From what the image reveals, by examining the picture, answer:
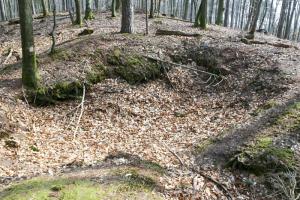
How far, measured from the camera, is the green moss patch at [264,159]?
23.5 ft

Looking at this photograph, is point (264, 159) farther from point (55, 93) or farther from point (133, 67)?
point (55, 93)

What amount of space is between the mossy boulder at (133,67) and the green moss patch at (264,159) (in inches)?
228

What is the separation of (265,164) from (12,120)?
6690 millimetres

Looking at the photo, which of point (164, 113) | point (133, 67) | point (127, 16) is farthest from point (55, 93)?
point (127, 16)

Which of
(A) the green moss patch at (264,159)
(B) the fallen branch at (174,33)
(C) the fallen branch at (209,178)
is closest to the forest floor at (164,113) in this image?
(C) the fallen branch at (209,178)

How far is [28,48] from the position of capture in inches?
386

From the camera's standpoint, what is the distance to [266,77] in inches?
464

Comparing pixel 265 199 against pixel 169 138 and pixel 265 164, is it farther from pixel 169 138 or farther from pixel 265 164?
pixel 169 138

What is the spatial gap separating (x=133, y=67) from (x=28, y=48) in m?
4.20

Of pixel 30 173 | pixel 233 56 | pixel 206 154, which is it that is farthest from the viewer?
pixel 233 56

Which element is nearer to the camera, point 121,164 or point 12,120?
point 121,164

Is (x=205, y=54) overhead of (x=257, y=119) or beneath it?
overhead

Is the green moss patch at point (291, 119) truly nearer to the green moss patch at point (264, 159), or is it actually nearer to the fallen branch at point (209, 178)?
the green moss patch at point (264, 159)

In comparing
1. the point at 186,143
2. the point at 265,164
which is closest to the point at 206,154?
the point at 186,143
